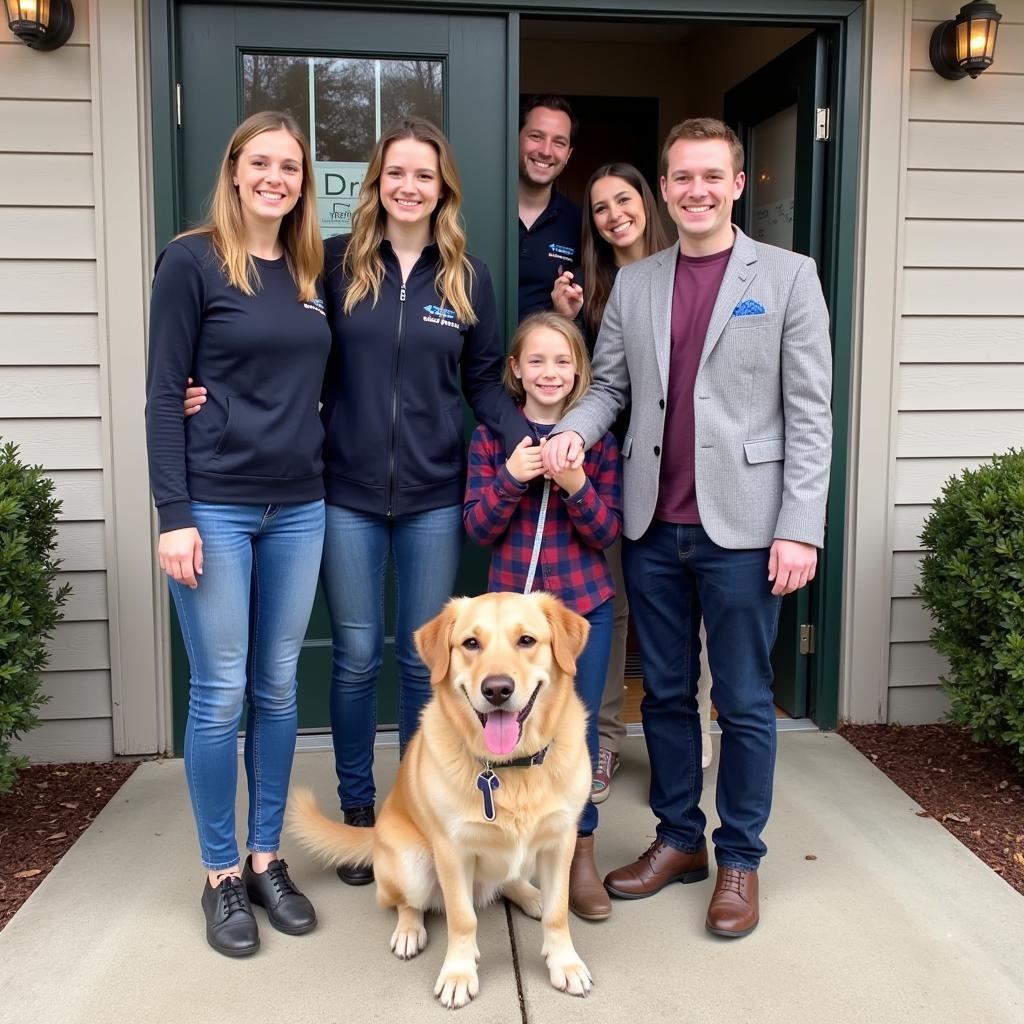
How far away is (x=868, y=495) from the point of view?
3957 millimetres

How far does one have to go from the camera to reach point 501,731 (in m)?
2.20

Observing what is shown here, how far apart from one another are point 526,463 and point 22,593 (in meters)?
1.71

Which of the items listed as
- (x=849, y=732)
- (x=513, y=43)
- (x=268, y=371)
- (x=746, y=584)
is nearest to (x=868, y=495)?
(x=849, y=732)

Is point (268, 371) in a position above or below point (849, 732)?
above

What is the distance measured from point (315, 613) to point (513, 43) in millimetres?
2306

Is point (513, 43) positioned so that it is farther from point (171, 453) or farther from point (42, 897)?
point (42, 897)

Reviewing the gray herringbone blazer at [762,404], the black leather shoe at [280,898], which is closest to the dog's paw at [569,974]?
the black leather shoe at [280,898]

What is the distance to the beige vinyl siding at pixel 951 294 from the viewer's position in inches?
151

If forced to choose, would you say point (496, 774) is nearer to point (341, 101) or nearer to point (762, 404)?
point (762, 404)

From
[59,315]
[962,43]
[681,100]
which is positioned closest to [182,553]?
[59,315]

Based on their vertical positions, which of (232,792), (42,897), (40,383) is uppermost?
(40,383)

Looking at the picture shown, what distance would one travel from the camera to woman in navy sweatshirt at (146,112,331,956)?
2365mm

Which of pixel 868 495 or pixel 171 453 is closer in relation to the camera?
pixel 171 453

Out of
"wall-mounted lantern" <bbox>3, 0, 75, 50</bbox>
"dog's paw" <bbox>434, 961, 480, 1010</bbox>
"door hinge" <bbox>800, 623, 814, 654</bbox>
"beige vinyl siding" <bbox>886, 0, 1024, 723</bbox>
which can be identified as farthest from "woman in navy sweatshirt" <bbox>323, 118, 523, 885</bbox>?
"beige vinyl siding" <bbox>886, 0, 1024, 723</bbox>
